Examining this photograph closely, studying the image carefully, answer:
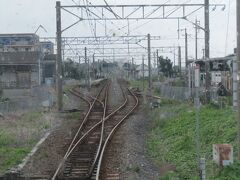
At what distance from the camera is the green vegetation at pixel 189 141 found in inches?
471

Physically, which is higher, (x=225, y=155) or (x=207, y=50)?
(x=207, y=50)

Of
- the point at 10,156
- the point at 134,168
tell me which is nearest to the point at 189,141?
the point at 134,168

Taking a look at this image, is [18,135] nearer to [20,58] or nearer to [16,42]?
[20,58]

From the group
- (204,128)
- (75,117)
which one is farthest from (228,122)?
(75,117)

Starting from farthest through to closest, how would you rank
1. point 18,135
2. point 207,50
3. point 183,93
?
point 183,93, point 207,50, point 18,135

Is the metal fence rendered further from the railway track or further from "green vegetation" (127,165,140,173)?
"green vegetation" (127,165,140,173)

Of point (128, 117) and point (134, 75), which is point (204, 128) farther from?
point (134, 75)

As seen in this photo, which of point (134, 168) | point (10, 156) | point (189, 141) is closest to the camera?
point (134, 168)

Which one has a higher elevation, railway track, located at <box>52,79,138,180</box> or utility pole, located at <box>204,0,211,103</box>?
utility pole, located at <box>204,0,211,103</box>

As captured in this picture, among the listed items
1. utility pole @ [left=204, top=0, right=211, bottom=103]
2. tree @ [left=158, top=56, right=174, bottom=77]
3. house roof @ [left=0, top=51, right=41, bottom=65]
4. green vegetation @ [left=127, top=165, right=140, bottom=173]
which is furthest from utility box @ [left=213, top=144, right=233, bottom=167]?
tree @ [left=158, top=56, right=174, bottom=77]

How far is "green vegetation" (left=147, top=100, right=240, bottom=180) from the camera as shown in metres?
12.0

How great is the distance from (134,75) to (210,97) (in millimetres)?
101481

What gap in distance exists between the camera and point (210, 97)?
92.2 feet

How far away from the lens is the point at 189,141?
52.0 feet
